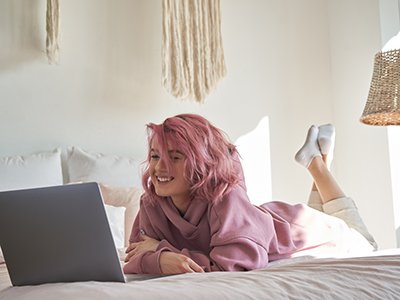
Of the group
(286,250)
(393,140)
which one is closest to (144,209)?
(286,250)

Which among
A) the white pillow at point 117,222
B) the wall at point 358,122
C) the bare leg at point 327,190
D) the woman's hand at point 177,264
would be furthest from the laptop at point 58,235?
the wall at point 358,122

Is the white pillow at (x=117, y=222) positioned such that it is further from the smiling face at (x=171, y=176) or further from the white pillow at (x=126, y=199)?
the smiling face at (x=171, y=176)

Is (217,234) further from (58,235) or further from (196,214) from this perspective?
(58,235)

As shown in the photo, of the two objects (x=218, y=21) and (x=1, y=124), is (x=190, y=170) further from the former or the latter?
(x=218, y=21)

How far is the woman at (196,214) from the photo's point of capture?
5.65ft

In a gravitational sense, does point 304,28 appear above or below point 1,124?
above

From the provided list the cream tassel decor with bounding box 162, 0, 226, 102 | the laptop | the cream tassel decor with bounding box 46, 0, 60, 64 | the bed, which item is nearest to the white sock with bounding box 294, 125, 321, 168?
the cream tassel decor with bounding box 162, 0, 226, 102

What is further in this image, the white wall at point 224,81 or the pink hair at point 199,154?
the white wall at point 224,81

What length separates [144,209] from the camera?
199 cm

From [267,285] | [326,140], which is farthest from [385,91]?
[267,285]

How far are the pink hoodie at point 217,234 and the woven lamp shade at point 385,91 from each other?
1090mm

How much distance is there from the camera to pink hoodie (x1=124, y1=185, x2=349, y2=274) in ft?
5.64

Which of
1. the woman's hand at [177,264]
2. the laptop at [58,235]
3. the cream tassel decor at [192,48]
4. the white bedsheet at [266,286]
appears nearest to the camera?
the white bedsheet at [266,286]

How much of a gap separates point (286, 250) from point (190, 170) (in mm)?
462
